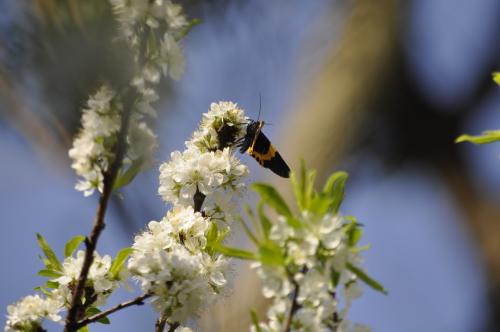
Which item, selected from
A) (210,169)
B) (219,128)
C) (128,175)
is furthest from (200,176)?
(128,175)

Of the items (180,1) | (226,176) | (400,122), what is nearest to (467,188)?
(400,122)

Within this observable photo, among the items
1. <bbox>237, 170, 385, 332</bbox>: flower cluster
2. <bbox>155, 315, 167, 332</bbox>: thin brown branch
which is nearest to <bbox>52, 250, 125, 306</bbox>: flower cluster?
<bbox>155, 315, 167, 332</bbox>: thin brown branch

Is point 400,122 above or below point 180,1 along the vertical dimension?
above

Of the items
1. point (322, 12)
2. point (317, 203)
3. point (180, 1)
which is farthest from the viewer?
point (322, 12)

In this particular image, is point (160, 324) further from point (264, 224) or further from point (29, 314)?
point (264, 224)

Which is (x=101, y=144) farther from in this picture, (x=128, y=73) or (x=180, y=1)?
(x=180, y=1)

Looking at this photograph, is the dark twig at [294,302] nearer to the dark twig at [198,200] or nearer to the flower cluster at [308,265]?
the flower cluster at [308,265]
